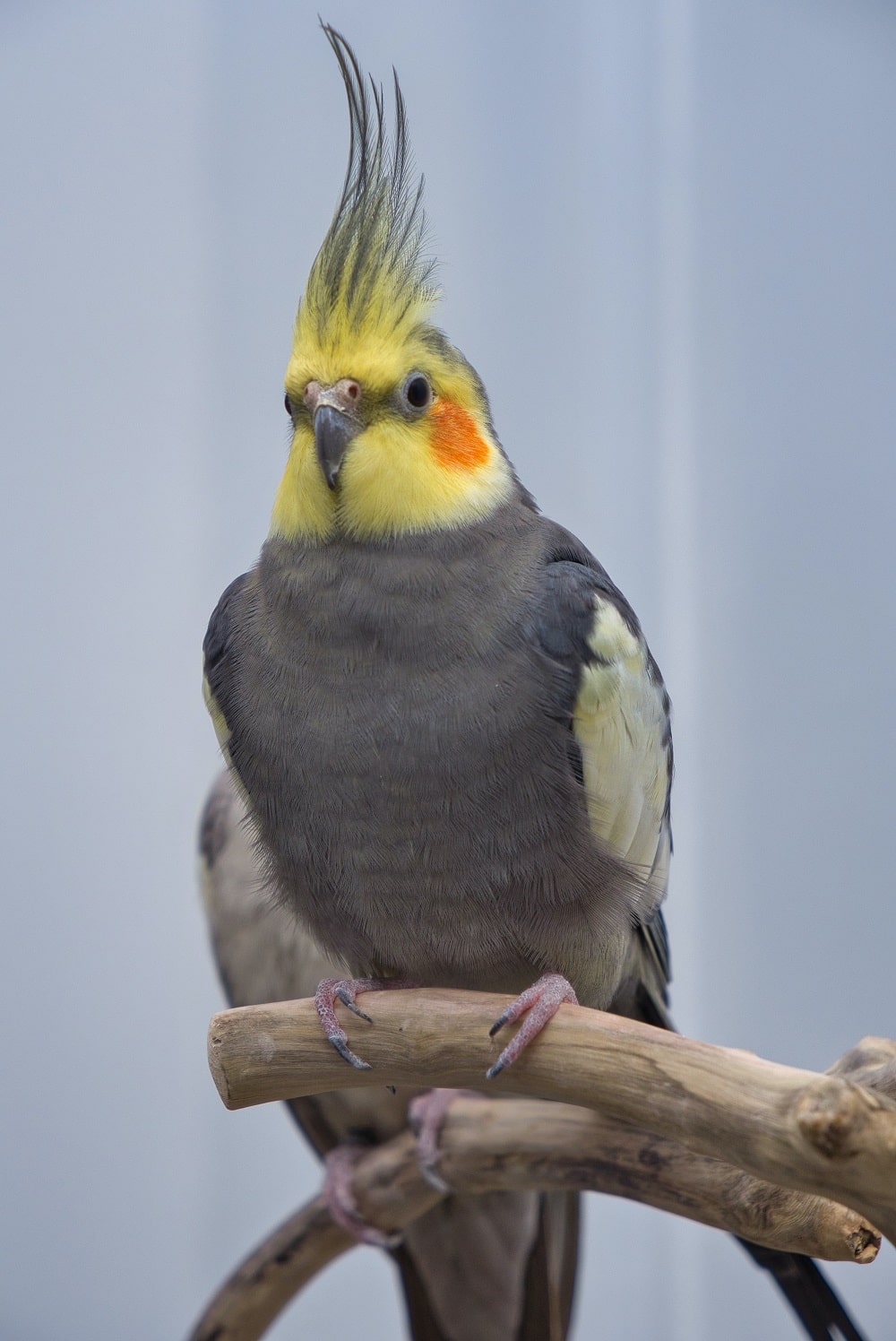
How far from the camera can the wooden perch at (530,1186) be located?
91 centimetres

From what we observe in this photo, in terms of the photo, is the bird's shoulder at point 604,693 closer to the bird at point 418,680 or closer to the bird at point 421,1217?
the bird at point 418,680

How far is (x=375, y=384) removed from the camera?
37.1 inches

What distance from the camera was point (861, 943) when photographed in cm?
192

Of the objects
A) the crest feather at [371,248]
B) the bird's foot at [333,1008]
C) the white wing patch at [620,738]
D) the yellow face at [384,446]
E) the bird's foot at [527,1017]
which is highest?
the crest feather at [371,248]

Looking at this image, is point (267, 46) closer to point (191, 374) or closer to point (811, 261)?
point (191, 374)

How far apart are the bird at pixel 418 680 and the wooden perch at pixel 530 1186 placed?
0.19 metres

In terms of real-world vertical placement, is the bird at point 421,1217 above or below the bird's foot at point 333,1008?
below

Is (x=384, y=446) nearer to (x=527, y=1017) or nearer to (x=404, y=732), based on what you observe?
(x=404, y=732)

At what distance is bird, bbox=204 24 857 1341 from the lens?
0.93m

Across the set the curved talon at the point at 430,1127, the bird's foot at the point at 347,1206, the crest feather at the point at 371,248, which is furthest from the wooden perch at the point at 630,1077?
the crest feather at the point at 371,248

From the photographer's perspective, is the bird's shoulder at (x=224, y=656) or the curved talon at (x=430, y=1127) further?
the curved talon at (x=430, y=1127)

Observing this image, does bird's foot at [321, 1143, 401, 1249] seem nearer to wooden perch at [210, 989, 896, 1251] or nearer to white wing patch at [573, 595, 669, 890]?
wooden perch at [210, 989, 896, 1251]

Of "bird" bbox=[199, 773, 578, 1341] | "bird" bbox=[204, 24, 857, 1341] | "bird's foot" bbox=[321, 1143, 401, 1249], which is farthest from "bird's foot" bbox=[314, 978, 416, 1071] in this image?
"bird's foot" bbox=[321, 1143, 401, 1249]

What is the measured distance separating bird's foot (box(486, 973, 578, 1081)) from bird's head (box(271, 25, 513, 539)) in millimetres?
389
